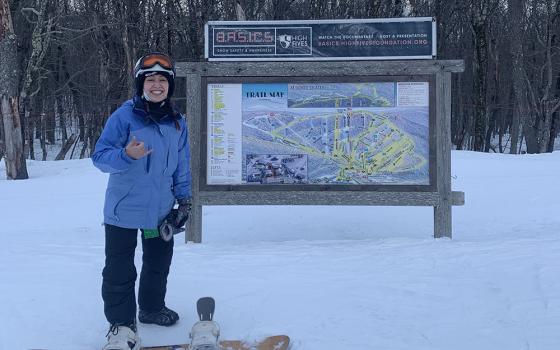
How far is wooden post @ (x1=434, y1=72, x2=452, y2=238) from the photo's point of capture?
6586 mm

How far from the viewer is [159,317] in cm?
418

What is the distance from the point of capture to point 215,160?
6.72 m

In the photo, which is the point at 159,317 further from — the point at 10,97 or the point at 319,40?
the point at 10,97

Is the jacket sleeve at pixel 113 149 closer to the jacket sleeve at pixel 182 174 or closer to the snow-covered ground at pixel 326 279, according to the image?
the jacket sleeve at pixel 182 174

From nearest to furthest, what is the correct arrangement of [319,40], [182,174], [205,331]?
[205,331] < [182,174] < [319,40]

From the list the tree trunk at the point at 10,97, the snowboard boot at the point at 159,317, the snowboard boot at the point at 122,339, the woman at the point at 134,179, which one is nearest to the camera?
the snowboard boot at the point at 122,339

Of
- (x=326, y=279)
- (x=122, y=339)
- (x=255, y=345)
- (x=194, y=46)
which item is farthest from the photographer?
(x=194, y=46)

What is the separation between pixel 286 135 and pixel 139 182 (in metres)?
3.14

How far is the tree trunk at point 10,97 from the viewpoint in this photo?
565 inches

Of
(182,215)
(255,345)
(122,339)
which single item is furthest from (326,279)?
(122,339)

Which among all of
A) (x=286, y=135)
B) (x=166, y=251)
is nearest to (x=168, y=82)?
(x=166, y=251)

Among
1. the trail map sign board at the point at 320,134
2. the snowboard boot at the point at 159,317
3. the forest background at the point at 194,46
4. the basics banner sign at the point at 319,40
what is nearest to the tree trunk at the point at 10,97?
the forest background at the point at 194,46

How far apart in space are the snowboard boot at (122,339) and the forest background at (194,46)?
15.8 m

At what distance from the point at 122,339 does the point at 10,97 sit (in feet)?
41.5
